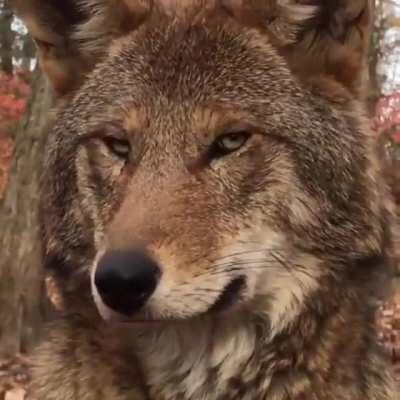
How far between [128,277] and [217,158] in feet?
2.62

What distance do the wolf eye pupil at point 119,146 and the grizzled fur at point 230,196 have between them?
35 millimetres

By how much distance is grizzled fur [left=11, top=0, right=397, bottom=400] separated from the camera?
4023 millimetres

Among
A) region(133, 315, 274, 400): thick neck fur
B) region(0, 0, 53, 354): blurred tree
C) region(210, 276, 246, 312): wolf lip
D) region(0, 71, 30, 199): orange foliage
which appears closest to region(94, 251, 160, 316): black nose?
region(210, 276, 246, 312): wolf lip

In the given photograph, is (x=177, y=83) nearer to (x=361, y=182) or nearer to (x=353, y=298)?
(x=361, y=182)

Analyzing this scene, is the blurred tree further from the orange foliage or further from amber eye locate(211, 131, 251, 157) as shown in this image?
the orange foliage

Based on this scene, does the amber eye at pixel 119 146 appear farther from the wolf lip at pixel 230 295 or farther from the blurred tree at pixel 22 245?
the blurred tree at pixel 22 245

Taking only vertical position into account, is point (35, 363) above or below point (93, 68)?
below

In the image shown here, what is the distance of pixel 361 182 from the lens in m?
4.27

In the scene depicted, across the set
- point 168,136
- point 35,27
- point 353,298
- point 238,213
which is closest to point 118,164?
point 168,136

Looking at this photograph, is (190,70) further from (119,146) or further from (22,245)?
(22,245)

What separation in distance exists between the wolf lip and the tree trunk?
6.83 meters

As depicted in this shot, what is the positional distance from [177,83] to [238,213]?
66 centimetres

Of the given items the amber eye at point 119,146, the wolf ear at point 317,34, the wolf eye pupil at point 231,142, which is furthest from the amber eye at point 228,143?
the wolf ear at point 317,34

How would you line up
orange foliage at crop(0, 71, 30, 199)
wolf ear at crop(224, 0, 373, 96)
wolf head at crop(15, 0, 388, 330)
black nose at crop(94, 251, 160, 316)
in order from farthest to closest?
orange foliage at crop(0, 71, 30, 199) < wolf ear at crop(224, 0, 373, 96) < wolf head at crop(15, 0, 388, 330) < black nose at crop(94, 251, 160, 316)
